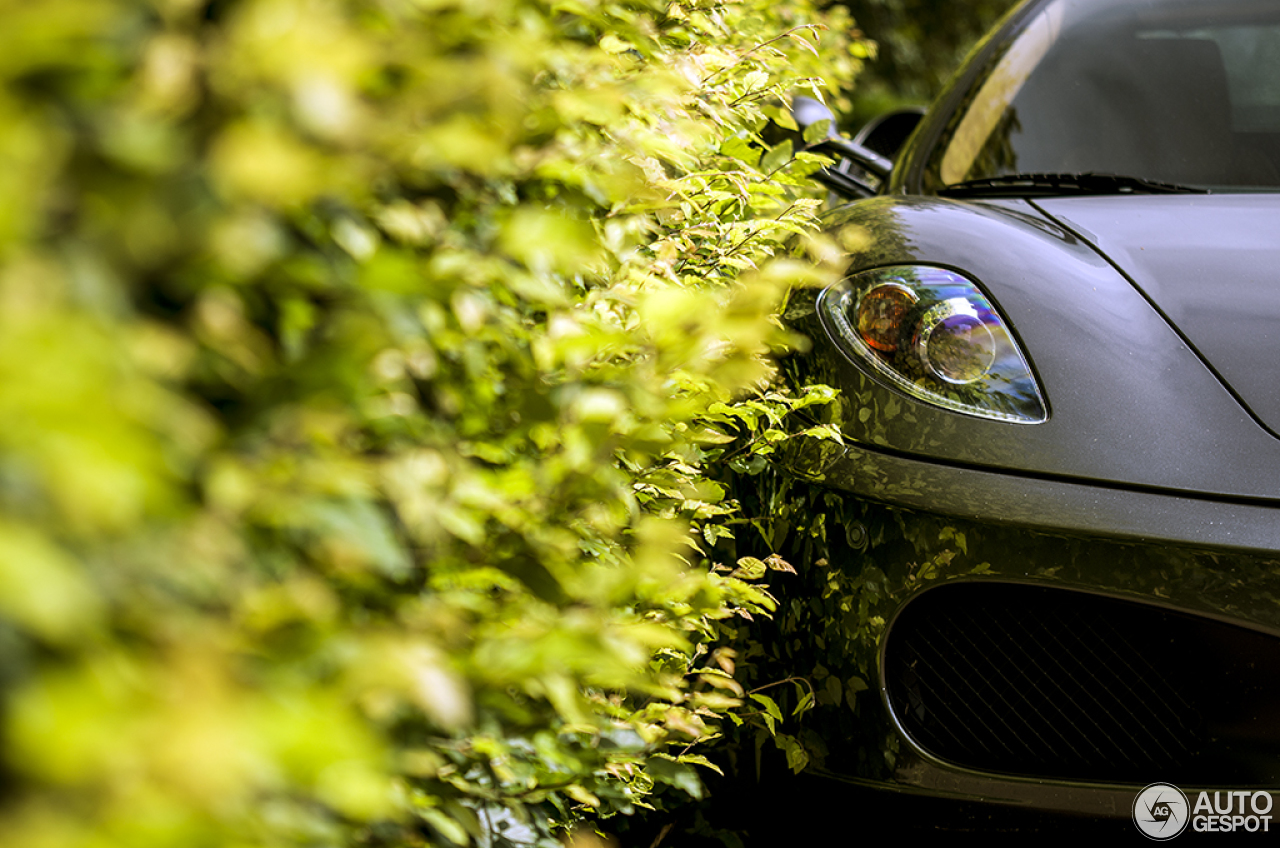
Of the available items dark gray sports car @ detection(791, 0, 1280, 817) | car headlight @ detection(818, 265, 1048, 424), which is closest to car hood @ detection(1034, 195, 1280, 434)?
dark gray sports car @ detection(791, 0, 1280, 817)

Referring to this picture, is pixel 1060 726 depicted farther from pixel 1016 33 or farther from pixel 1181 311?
pixel 1016 33

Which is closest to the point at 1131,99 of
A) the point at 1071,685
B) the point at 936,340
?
the point at 936,340

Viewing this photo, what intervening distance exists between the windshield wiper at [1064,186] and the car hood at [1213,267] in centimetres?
13

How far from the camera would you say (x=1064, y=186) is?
2.42m

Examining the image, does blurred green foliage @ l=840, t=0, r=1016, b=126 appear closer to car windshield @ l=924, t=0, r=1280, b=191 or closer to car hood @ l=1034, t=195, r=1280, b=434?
car windshield @ l=924, t=0, r=1280, b=191

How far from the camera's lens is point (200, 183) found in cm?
56

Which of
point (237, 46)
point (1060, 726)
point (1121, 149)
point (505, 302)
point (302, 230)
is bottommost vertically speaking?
point (1060, 726)

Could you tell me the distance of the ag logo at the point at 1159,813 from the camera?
159 cm

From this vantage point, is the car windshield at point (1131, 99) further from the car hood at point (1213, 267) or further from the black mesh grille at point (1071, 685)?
the black mesh grille at point (1071, 685)

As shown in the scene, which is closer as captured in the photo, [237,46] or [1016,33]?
[237,46]

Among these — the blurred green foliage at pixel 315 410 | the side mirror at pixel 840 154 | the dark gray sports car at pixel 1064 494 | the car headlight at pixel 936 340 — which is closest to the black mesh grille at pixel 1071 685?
the dark gray sports car at pixel 1064 494

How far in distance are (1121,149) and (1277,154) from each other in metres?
0.37

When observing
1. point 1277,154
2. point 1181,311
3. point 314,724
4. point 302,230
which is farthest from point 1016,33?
point 314,724

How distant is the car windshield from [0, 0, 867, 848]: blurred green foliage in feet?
6.03
